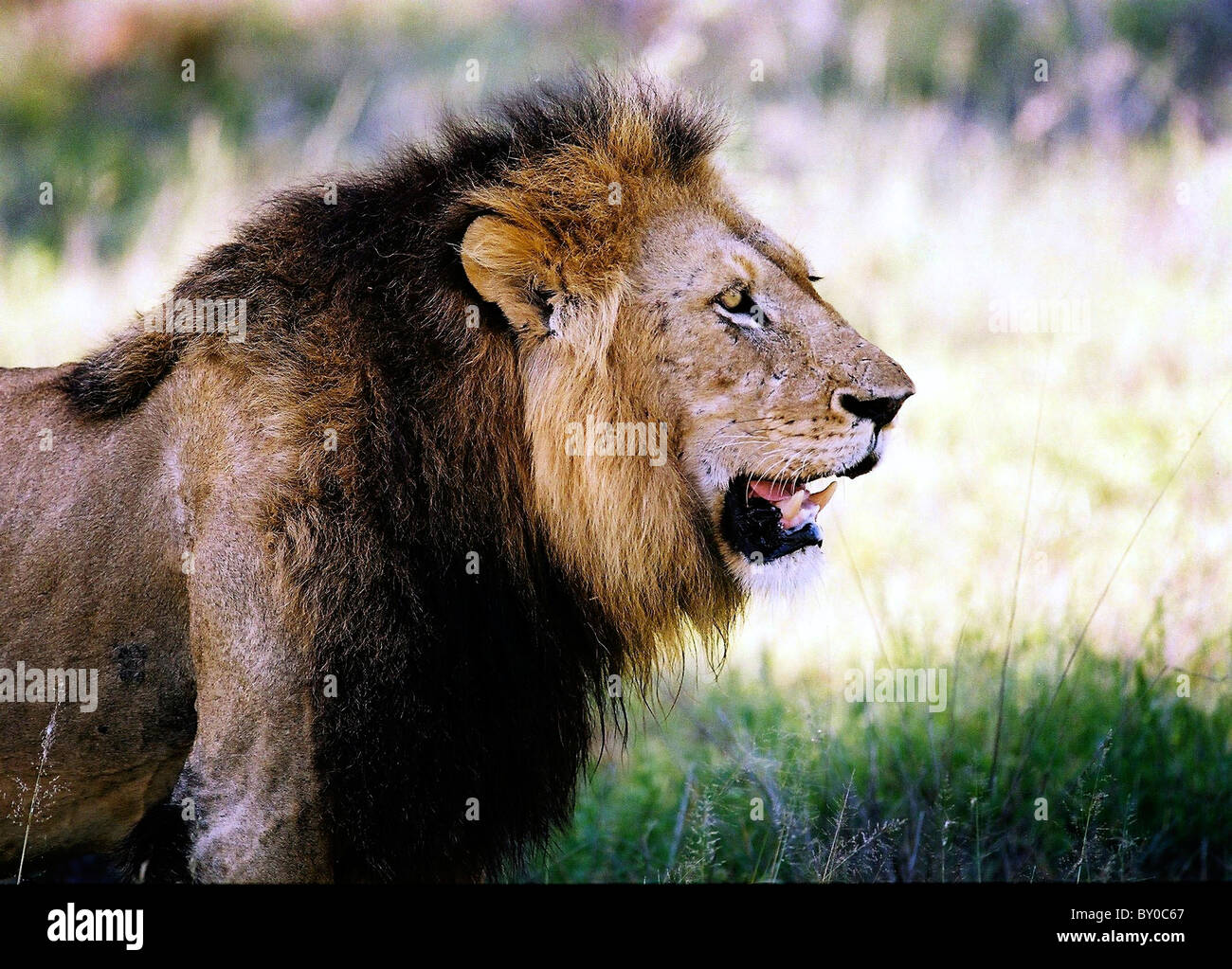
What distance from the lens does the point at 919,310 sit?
6484 mm

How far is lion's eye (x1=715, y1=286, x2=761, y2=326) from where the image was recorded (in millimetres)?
2809

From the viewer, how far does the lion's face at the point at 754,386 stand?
2730 millimetres

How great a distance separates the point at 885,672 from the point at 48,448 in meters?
2.74

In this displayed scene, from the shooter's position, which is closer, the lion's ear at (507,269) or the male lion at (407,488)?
the male lion at (407,488)

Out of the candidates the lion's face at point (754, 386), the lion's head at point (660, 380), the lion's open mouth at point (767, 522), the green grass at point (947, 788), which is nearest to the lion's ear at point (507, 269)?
the lion's head at point (660, 380)

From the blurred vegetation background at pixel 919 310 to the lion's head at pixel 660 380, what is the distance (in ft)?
2.02

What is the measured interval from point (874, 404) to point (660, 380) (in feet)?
1.55

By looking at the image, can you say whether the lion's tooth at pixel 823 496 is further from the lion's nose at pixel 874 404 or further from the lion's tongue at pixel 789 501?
the lion's nose at pixel 874 404

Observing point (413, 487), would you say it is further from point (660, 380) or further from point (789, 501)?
point (789, 501)

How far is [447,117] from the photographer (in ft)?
9.71

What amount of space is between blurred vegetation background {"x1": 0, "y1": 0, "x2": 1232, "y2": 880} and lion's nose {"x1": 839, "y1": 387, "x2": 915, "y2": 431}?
26.6 inches

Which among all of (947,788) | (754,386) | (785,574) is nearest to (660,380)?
(754,386)
